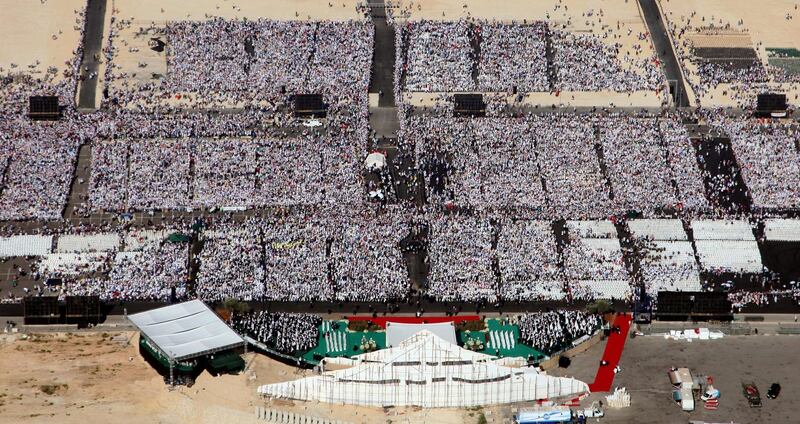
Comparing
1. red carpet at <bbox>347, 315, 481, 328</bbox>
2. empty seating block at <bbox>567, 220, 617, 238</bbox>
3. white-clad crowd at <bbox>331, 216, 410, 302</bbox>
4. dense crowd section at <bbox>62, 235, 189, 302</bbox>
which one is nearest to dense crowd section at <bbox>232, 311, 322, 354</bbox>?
red carpet at <bbox>347, 315, 481, 328</bbox>

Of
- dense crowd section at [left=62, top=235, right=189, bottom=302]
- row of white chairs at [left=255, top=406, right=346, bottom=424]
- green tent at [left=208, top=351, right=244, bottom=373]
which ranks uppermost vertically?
dense crowd section at [left=62, top=235, right=189, bottom=302]

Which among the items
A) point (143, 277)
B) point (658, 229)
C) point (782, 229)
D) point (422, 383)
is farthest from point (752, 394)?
point (143, 277)

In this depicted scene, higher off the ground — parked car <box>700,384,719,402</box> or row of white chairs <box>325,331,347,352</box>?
row of white chairs <box>325,331,347,352</box>

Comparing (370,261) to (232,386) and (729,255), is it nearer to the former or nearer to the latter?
(232,386)

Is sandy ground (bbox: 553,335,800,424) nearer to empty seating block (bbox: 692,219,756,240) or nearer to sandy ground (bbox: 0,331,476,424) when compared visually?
sandy ground (bbox: 0,331,476,424)

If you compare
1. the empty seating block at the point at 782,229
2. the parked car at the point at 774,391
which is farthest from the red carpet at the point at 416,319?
the empty seating block at the point at 782,229
